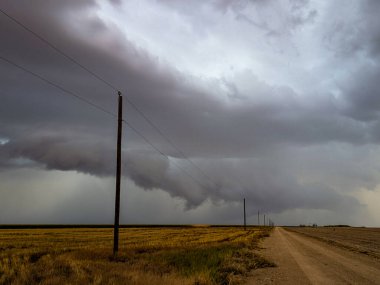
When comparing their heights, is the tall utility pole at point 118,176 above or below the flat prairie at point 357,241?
above

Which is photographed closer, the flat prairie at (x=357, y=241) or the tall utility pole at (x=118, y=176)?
the tall utility pole at (x=118, y=176)

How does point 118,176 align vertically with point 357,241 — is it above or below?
above

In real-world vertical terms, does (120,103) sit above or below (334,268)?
above

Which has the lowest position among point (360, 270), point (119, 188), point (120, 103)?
point (360, 270)

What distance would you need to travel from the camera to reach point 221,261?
20984mm

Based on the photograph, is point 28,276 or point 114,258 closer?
point 28,276

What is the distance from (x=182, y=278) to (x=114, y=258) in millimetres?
10146

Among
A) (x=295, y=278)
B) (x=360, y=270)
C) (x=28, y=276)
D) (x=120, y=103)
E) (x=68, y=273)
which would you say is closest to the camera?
(x=28, y=276)

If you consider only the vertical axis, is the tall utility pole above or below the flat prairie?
above

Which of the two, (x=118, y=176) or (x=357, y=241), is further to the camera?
(x=357, y=241)

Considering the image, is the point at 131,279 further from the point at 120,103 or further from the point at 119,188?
the point at 120,103

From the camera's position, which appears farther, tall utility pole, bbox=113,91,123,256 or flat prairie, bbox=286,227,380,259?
flat prairie, bbox=286,227,380,259

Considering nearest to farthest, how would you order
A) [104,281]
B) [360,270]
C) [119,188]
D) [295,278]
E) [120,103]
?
[104,281], [295,278], [360,270], [119,188], [120,103]

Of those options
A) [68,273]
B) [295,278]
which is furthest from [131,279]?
[295,278]
